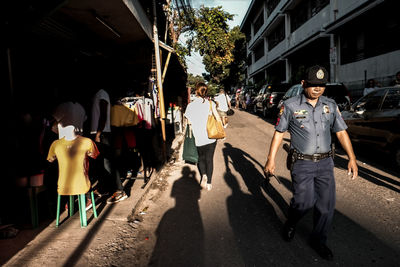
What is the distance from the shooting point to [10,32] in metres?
3.21

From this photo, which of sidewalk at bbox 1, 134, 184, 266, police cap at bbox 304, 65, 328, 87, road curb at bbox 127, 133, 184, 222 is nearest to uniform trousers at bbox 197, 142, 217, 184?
road curb at bbox 127, 133, 184, 222

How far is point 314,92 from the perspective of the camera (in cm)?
260

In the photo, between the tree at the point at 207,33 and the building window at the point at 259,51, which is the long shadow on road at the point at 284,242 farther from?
the building window at the point at 259,51

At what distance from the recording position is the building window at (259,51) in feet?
111

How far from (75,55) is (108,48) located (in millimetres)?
1707

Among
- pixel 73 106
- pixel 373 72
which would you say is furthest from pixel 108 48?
pixel 373 72

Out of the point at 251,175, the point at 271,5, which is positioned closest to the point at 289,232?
the point at 251,175

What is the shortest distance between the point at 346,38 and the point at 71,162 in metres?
16.4

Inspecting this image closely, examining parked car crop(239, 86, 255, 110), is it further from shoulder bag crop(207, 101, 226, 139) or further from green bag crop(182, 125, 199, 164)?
shoulder bag crop(207, 101, 226, 139)

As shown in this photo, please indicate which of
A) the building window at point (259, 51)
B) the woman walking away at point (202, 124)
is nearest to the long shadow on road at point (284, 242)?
the woman walking away at point (202, 124)

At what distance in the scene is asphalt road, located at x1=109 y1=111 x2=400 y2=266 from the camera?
2680 mm

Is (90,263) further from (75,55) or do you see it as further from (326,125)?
(75,55)

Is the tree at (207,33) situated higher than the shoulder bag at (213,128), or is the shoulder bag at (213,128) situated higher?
the tree at (207,33)

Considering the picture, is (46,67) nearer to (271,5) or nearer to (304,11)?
(304,11)
